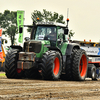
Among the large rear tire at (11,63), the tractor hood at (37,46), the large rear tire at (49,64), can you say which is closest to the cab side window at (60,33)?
the tractor hood at (37,46)

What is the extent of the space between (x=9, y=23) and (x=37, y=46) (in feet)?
200

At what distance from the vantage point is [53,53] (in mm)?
13906

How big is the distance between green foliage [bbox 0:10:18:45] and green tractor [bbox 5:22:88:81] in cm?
5489

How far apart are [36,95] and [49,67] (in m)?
5.39

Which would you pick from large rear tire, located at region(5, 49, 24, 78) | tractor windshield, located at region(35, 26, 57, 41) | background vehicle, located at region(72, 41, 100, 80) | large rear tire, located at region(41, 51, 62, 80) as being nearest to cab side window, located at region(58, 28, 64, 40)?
tractor windshield, located at region(35, 26, 57, 41)

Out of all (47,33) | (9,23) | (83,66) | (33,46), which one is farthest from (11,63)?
(9,23)

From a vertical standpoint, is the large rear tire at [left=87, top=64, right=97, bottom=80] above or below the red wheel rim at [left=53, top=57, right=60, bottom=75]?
below

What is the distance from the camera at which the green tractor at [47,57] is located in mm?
13977

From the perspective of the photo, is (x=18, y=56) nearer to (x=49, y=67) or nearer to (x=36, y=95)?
(x=49, y=67)

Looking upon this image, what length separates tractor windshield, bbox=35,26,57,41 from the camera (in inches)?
595

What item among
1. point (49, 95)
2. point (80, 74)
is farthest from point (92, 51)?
point (49, 95)

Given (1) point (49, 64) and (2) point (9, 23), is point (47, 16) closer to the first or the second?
(2) point (9, 23)

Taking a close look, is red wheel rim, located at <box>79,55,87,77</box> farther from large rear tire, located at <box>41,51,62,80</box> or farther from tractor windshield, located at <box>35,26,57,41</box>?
large rear tire, located at <box>41,51,62,80</box>

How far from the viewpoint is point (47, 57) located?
45.1ft
